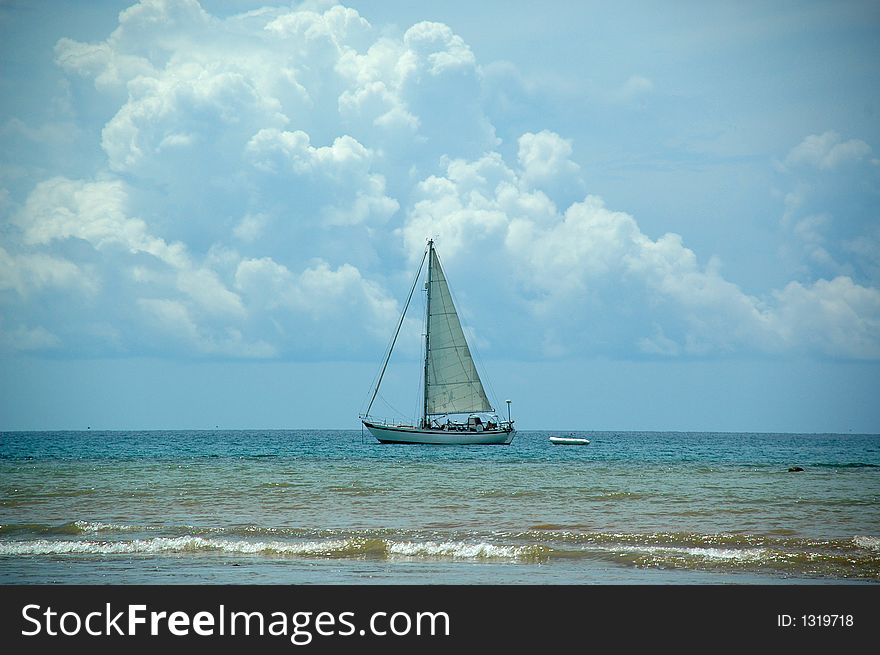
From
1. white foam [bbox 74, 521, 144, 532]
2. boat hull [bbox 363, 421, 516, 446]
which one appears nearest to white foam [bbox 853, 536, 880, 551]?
white foam [bbox 74, 521, 144, 532]

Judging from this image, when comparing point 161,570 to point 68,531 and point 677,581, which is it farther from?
point 677,581

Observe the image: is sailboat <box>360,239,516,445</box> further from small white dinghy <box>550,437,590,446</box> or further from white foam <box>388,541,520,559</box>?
white foam <box>388,541,520,559</box>

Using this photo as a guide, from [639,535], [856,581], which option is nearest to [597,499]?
[639,535]

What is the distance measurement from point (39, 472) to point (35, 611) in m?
36.2

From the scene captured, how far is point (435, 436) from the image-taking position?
79.4 m

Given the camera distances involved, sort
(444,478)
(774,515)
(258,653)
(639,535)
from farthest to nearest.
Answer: (444,478), (774,515), (639,535), (258,653)

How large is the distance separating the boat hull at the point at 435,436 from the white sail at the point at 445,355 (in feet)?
9.24

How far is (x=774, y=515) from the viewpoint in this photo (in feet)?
86.1

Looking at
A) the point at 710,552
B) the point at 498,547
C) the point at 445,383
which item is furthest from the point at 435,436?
the point at 710,552

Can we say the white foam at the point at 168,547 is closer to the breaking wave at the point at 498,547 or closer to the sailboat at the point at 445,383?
the breaking wave at the point at 498,547

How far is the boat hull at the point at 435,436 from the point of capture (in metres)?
79.6

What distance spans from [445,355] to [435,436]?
→ 7777mm

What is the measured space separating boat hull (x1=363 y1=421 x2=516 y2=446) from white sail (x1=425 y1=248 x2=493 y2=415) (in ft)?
9.24

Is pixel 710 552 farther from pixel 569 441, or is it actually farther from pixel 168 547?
pixel 569 441
